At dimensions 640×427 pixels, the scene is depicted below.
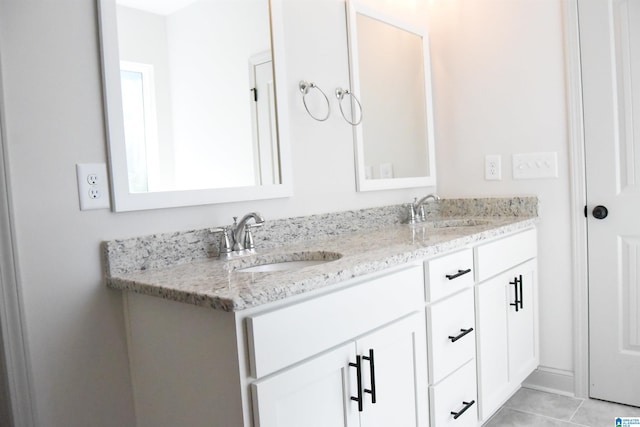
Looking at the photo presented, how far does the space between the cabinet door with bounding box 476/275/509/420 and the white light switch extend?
564 millimetres

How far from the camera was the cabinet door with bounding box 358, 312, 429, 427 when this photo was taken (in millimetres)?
1223

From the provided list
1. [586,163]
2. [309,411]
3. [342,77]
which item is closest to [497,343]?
[586,163]

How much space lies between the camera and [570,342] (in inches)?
86.4

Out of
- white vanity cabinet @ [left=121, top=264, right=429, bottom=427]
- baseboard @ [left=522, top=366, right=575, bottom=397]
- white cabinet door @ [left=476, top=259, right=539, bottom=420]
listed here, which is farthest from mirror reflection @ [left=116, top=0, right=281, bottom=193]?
baseboard @ [left=522, top=366, right=575, bottom=397]

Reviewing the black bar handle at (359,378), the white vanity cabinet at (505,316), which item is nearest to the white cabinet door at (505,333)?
the white vanity cabinet at (505,316)

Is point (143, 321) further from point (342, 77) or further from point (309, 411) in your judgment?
point (342, 77)

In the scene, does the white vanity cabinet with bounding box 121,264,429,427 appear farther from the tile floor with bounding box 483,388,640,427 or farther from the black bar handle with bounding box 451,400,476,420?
the tile floor with bounding box 483,388,640,427

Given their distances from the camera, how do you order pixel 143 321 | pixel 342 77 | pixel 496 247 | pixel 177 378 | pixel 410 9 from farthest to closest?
pixel 410 9 < pixel 342 77 < pixel 496 247 < pixel 143 321 < pixel 177 378

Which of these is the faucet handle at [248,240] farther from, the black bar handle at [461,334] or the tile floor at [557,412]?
the tile floor at [557,412]

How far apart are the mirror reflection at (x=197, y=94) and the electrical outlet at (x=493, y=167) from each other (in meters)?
1.14

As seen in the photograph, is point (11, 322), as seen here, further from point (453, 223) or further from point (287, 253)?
point (453, 223)

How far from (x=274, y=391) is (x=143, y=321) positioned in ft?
1.43

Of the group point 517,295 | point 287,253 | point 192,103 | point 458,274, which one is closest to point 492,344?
point 517,295

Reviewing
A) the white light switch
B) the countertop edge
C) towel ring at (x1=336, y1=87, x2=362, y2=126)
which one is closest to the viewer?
the countertop edge
